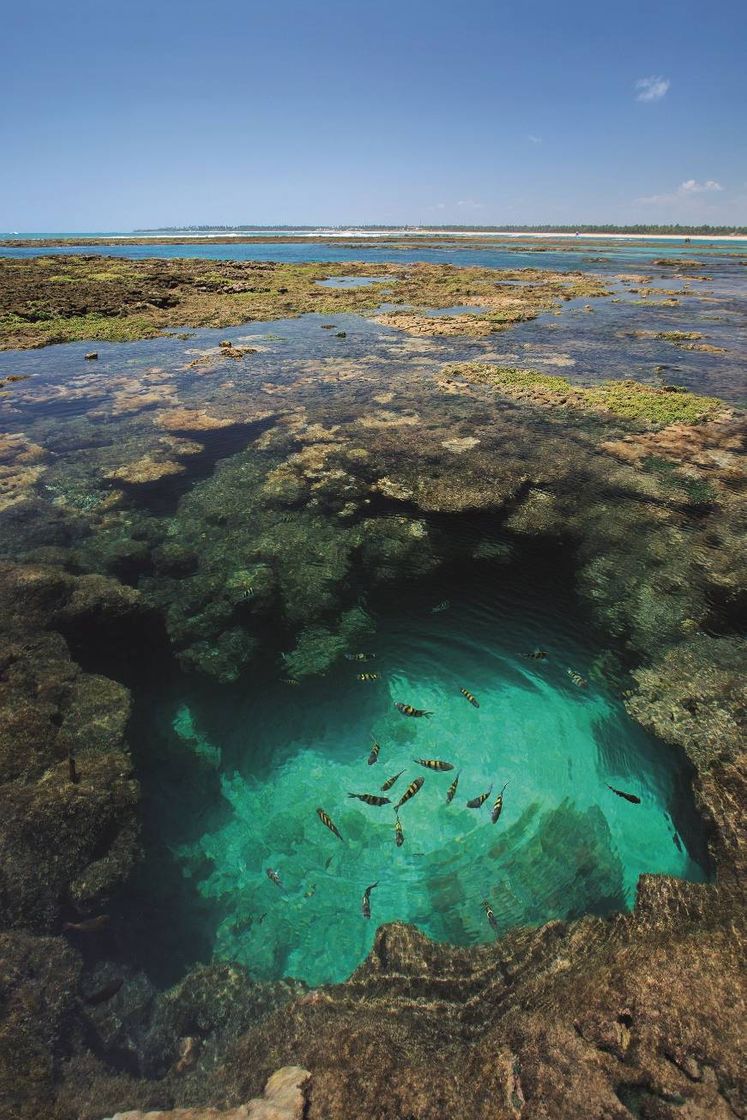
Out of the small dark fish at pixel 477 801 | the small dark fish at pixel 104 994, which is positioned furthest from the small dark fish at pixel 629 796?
the small dark fish at pixel 104 994

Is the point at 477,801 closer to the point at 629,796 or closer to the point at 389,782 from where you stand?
the point at 389,782

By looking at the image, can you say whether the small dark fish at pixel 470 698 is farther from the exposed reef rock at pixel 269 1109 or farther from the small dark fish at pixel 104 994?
the small dark fish at pixel 104 994

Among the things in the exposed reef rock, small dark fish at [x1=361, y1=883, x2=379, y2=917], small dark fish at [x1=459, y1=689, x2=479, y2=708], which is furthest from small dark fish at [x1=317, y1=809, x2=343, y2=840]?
small dark fish at [x1=459, y1=689, x2=479, y2=708]

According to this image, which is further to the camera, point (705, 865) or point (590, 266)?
point (590, 266)

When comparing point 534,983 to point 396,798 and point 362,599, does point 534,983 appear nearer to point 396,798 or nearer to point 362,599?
point 396,798

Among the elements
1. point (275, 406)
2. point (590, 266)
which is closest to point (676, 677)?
point (275, 406)
